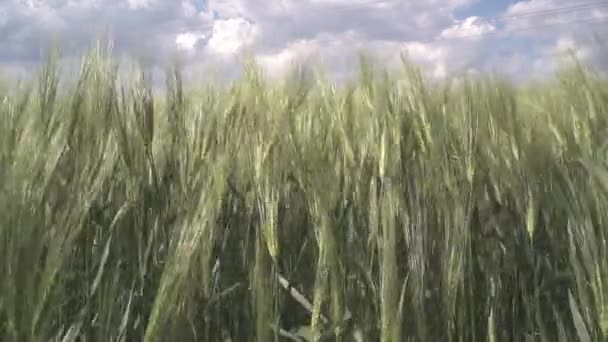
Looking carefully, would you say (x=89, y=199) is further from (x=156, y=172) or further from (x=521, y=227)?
(x=521, y=227)

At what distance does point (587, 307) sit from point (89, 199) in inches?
27.8

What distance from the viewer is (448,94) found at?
4.56 feet

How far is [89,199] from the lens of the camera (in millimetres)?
980

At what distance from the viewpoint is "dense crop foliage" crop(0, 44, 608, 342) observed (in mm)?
820

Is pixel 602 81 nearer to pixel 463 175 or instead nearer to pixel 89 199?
pixel 463 175

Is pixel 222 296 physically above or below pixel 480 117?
below

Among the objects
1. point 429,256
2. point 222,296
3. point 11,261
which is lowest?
point 222,296

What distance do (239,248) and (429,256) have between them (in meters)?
0.38

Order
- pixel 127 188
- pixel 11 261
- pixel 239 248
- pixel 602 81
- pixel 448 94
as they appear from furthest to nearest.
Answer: pixel 602 81, pixel 448 94, pixel 239 248, pixel 127 188, pixel 11 261

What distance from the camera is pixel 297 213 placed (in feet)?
4.05

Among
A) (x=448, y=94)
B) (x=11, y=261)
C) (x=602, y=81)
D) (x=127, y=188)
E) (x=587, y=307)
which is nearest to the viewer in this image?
(x=11, y=261)

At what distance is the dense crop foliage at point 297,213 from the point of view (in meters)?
0.82

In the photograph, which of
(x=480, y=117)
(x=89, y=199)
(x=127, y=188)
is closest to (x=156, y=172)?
(x=127, y=188)

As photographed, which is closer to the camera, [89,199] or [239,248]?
[89,199]
